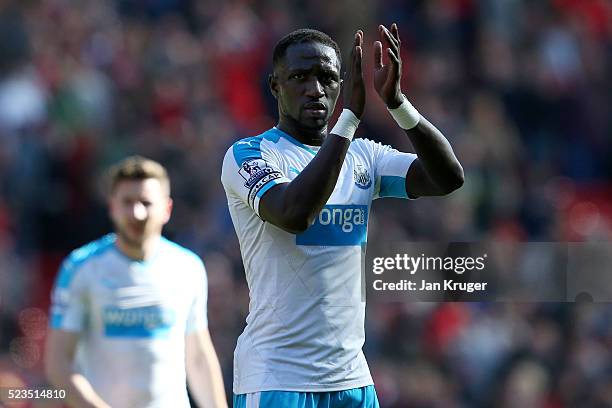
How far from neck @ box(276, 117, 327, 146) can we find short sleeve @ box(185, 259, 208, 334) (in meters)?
1.96

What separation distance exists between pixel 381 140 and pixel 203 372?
5.58 m

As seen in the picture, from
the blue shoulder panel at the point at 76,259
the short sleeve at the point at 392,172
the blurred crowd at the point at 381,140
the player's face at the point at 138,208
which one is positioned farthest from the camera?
the blurred crowd at the point at 381,140

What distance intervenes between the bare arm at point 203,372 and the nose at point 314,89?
2.11m

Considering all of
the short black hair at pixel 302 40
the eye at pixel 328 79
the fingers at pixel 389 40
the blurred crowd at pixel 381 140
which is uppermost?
the blurred crowd at pixel 381 140

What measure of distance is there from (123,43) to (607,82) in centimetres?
475

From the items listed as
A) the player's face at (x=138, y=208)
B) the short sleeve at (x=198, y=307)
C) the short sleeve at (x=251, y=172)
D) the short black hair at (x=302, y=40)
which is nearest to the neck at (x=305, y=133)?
the short sleeve at (x=251, y=172)

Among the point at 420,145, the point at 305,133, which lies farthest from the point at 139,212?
the point at 420,145

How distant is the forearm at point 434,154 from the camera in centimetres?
459

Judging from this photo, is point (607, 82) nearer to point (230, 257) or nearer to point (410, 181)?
point (230, 257)

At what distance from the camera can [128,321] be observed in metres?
6.28

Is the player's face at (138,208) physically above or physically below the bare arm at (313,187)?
above

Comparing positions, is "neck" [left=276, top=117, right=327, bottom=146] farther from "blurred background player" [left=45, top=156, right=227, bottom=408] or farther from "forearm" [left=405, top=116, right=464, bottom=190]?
"blurred background player" [left=45, top=156, right=227, bottom=408]

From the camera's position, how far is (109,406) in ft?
20.1

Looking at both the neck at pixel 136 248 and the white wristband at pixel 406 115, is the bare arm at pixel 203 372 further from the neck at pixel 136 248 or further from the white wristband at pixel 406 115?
the white wristband at pixel 406 115
